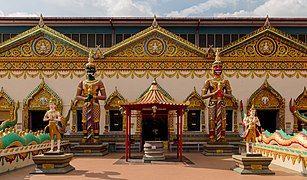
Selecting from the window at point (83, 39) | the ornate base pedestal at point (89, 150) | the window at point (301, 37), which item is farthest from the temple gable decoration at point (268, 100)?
the window at point (83, 39)

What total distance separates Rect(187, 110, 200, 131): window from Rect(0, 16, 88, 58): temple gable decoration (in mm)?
7890

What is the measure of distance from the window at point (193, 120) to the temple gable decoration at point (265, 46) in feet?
13.6

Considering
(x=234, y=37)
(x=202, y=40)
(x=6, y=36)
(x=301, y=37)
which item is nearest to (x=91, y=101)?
(x=202, y=40)

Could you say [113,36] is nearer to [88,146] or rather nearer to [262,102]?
[88,146]

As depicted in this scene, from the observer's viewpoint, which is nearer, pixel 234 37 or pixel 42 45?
pixel 42 45

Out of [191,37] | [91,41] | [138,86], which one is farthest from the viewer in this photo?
[191,37]

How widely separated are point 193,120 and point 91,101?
7050 mm

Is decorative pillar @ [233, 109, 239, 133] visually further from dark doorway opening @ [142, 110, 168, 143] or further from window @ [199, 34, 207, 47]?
window @ [199, 34, 207, 47]

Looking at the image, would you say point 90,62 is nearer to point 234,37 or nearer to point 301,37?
point 234,37

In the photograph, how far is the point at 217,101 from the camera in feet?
82.1

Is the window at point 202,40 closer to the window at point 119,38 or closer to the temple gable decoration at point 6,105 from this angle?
the window at point 119,38

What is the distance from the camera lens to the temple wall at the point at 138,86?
27.8 m

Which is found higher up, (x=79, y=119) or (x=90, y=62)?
(x=90, y=62)

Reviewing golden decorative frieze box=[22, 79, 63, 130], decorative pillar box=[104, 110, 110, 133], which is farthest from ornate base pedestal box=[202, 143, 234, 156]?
golden decorative frieze box=[22, 79, 63, 130]
